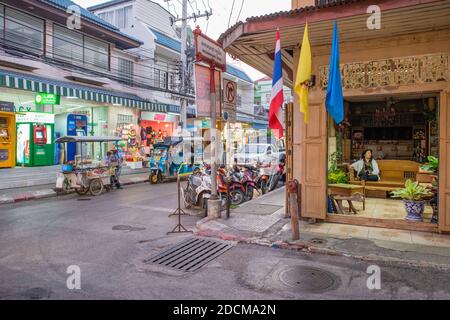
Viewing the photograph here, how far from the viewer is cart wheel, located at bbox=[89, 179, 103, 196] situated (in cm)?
1349

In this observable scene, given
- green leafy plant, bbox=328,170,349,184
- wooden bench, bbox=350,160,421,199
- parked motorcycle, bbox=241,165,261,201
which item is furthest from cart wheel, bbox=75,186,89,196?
wooden bench, bbox=350,160,421,199

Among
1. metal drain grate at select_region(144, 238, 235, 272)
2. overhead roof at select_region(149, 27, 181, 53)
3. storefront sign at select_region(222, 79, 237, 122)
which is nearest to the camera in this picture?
metal drain grate at select_region(144, 238, 235, 272)

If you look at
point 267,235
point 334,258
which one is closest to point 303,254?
A: point 334,258

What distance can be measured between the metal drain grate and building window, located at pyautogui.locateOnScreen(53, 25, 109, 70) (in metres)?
14.4

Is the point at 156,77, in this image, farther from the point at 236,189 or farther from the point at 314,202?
the point at 314,202

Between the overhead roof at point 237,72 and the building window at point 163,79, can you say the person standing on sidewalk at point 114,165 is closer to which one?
the building window at point 163,79

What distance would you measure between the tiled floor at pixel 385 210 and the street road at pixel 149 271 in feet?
11.3

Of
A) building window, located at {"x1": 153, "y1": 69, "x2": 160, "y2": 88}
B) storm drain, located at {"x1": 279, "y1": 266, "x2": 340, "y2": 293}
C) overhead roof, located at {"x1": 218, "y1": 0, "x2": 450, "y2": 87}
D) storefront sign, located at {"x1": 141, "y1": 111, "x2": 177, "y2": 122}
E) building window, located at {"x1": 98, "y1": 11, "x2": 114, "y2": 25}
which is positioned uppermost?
building window, located at {"x1": 98, "y1": 11, "x2": 114, "y2": 25}

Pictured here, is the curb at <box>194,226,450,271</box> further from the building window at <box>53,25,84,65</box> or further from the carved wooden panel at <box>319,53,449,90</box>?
the building window at <box>53,25,84,65</box>

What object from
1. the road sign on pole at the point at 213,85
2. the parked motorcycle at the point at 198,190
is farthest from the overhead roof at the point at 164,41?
the road sign on pole at the point at 213,85

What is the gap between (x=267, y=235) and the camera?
723 cm

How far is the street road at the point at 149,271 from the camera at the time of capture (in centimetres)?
454

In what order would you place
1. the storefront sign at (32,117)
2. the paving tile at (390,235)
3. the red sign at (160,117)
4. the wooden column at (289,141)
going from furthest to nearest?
the red sign at (160,117), the storefront sign at (32,117), the wooden column at (289,141), the paving tile at (390,235)

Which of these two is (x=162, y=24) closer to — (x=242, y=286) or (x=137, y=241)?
(x=137, y=241)
